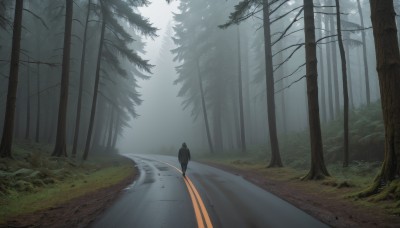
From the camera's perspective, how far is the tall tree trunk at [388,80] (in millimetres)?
8617

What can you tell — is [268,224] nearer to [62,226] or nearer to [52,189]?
[62,226]

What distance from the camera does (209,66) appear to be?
35.3 meters

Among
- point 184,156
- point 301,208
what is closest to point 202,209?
point 301,208

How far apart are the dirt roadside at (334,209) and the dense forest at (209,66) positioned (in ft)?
3.55

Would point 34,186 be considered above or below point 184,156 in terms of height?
below

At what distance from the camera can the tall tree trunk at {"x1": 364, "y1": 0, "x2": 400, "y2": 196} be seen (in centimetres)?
862

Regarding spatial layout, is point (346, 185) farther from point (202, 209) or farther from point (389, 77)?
point (202, 209)

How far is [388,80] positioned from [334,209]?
366cm

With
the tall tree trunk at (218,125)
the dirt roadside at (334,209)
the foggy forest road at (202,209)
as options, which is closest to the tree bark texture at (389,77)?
the dirt roadside at (334,209)

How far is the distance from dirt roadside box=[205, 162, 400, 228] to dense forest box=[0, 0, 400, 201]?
1083 millimetres

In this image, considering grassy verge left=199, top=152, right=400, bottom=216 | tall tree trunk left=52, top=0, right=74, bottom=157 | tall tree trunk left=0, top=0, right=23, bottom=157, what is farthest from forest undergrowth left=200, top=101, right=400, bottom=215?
tall tree trunk left=0, top=0, right=23, bottom=157

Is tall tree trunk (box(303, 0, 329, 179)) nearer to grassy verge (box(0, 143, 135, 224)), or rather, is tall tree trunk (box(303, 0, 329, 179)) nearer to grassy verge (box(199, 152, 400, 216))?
grassy verge (box(199, 152, 400, 216))

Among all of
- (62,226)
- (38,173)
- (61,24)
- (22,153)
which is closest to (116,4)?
(61,24)

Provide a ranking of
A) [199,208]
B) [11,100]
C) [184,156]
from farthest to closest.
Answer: [184,156] → [11,100] → [199,208]
